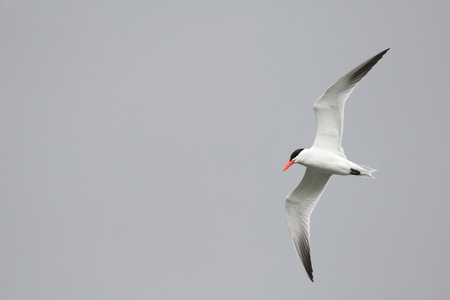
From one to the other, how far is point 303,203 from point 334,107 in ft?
8.77

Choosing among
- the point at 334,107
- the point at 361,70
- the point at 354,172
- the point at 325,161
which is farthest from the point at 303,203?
the point at 361,70

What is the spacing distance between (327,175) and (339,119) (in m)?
1.67

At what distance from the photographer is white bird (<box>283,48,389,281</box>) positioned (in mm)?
11523

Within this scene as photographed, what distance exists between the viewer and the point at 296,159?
477 inches

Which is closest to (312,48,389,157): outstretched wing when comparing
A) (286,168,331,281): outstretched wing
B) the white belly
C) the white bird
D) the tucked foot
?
the white bird

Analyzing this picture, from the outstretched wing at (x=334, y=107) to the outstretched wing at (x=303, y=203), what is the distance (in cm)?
100

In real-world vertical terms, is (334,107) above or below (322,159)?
above

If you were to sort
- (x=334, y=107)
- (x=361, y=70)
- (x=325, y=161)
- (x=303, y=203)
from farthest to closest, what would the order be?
(x=303, y=203), (x=325, y=161), (x=334, y=107), (x=361, y=70)

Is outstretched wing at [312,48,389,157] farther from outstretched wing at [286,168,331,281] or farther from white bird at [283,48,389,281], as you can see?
outstretched wing at [286,168,331,281]

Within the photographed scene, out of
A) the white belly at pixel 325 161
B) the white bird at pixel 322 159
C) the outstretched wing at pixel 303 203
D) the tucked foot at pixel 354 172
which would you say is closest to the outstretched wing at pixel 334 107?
the white bird at pixel 322 159

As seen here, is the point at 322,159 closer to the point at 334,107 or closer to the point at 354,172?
the point at 354,172

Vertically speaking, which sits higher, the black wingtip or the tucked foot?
the black wingtip

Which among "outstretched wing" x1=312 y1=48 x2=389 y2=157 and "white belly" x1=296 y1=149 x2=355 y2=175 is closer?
"outstretched wing" x1=312 y1=48 x2=389 y2=157

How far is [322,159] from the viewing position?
11883mm
